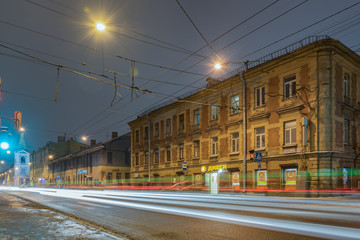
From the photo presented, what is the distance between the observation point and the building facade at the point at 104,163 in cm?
5324

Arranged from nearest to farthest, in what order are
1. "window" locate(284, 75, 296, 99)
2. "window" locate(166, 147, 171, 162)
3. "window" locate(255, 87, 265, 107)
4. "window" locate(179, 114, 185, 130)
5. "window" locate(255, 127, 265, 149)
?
"window" locate(284, 75, 296, 99) < "window" locate(255, 127, 265, 149) < "window" locate(255, 87, 265, 107) < "window" locate(179, 114, 185, 130) < "window" locate(166, 147, 171, 162)

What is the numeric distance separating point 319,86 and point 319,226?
51.1ft

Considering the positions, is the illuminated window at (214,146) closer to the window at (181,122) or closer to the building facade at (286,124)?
the building facade at (286,124)

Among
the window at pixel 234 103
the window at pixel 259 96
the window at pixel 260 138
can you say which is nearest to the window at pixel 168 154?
the window at pixel 234 103

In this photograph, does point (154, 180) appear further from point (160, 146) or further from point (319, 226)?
point (319, 226)

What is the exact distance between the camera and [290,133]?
2295cm

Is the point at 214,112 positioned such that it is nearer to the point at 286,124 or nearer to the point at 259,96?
the point at 259,96

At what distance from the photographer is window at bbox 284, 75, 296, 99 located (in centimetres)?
2314

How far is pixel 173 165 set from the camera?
36125mm

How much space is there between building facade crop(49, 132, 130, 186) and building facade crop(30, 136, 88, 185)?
1772 centimetres

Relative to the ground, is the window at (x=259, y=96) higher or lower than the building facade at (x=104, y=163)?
higher

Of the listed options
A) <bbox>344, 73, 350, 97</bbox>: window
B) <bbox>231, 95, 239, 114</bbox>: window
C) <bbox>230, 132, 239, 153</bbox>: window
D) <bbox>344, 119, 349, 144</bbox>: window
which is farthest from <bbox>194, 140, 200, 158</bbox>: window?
<bbox>344, 73, 350, 97</bbox>: window

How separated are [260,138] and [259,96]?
3.53 meters

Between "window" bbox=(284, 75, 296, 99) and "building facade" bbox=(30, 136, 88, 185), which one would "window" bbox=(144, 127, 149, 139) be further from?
"building facade" bbox=(30, 136, 88, 185)
